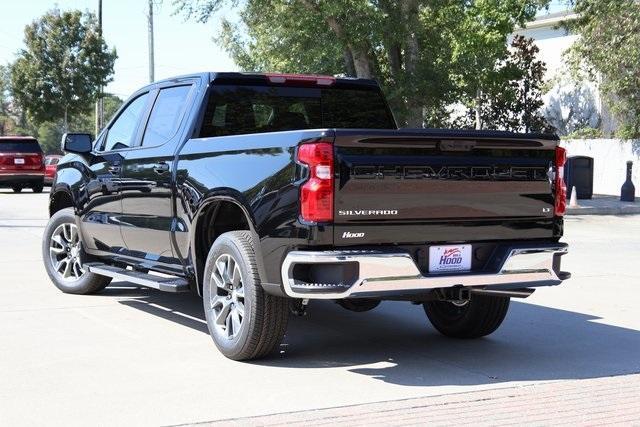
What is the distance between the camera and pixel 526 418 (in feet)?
16.7

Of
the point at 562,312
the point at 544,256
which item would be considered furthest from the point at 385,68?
the point at 544,256

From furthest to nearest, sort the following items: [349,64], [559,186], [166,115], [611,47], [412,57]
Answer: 1. [611,47]
2. [412,57]
3. [349,64]
4. [166,115]
5. [559,186]

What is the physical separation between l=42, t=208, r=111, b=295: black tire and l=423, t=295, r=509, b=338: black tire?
11.6ft

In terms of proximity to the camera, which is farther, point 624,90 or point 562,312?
point 624,90

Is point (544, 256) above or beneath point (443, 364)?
above

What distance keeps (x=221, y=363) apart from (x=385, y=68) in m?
A: 20.7

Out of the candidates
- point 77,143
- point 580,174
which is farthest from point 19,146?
point 77,143

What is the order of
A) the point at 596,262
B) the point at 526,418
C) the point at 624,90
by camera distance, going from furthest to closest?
1. the point at 624,90
2. the point at 596,262
3. the point at 526,418

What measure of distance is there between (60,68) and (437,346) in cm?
4544

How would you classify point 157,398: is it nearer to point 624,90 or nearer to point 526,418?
point 526,418

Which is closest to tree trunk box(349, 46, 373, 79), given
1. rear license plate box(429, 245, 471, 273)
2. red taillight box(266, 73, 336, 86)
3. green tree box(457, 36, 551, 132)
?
green tree box(457, 36, 551, 132)

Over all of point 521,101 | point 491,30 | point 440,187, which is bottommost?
point 440,187

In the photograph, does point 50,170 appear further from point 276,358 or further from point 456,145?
point 456,145

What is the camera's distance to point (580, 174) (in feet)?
89.6
